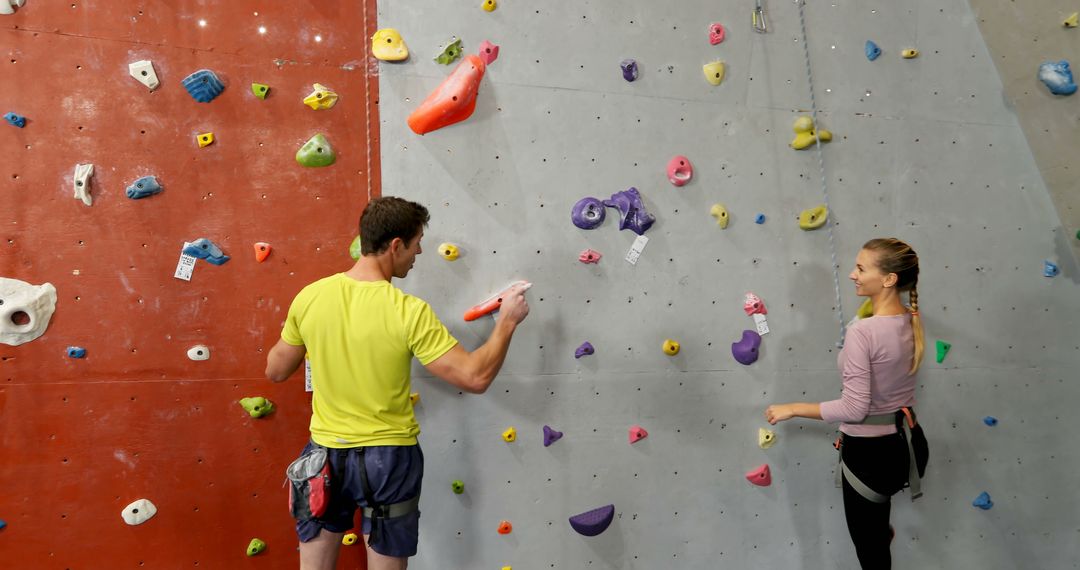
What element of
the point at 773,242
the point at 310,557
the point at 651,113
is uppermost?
the point at 651,113

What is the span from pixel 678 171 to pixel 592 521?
3.80 ft

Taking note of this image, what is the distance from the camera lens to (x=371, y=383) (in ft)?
5.07

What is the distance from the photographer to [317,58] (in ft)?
6.42

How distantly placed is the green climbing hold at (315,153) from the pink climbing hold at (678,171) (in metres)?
1.06

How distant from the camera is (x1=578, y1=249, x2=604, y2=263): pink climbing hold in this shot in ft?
6.97

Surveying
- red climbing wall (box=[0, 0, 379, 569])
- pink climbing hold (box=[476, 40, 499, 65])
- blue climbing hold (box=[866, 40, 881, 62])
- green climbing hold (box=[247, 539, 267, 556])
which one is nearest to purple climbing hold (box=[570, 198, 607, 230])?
pink climbing hold (box=[476, 40, 499, 65])

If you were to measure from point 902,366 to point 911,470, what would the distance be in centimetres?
34

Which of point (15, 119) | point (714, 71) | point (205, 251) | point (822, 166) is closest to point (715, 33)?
point (714, 71)

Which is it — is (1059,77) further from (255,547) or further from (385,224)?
(255,547)

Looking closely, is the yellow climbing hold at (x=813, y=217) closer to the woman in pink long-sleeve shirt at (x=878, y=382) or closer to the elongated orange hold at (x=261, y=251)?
the woman in pink long-sleeve shirt at (x=878, y=382)

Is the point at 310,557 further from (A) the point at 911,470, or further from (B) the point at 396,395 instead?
(A) the point at 911,470

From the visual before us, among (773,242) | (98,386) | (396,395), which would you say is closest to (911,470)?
(773,242)

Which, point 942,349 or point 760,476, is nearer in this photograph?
point 760,476

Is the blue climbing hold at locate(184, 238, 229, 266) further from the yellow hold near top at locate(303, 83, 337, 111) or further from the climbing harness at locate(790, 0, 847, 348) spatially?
the climbing harness at locate(790, 0, 847, 348)
